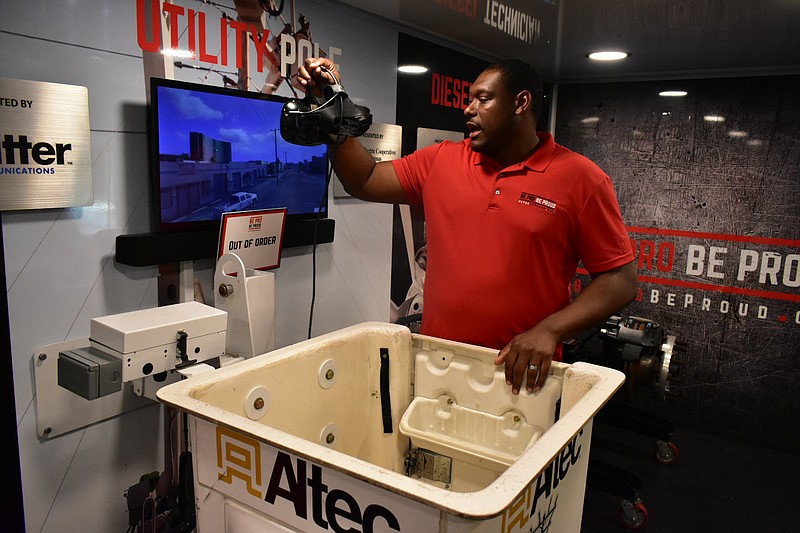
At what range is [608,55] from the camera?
320 centimetres

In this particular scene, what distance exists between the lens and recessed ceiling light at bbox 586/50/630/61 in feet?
10.3

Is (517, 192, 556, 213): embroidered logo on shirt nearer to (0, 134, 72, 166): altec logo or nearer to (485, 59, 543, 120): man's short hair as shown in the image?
(485, 59, 543, 120): man's short hair

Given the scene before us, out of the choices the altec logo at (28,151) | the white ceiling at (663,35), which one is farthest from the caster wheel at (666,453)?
the altec logo at (28,151)

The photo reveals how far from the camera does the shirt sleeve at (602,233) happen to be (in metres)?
1.67

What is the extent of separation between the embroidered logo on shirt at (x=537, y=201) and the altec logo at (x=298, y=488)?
100 centimetres

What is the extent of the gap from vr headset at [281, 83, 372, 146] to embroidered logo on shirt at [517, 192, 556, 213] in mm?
483

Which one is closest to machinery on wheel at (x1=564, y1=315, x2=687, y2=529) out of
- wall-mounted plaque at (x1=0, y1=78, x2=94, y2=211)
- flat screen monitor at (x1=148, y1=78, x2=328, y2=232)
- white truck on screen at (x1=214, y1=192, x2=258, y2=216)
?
flat screen monitor at (x1=148, y1=78, x2=328, y2=232)

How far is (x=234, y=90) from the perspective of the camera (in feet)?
6.73

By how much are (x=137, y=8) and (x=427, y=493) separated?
1.69m

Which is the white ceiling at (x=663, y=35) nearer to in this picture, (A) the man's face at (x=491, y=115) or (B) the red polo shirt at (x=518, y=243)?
(A) the man's face at (x=491, y=115)

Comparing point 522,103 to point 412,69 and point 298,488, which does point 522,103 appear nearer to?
point 412,69

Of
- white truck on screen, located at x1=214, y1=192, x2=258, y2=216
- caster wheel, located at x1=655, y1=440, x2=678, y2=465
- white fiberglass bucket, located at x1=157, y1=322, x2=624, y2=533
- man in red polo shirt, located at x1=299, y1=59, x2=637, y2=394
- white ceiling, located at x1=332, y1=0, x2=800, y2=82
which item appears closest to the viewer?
white fiberglass bucket, located at x1=157, y1=322, x2=624, y2=533

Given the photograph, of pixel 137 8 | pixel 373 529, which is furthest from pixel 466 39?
pixel 373 529

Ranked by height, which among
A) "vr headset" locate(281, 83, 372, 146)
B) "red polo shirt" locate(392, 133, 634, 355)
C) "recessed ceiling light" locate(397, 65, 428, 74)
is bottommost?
"red polo shirt" locate(392, 133, 634, 355)
